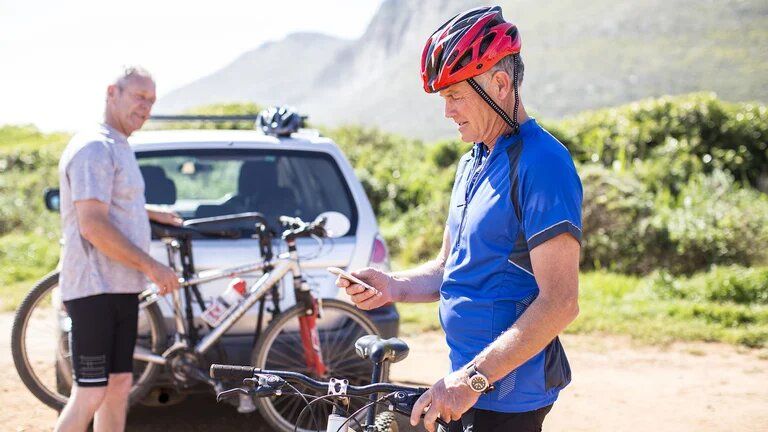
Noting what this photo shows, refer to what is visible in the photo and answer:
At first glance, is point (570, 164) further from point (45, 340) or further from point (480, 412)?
point (45, 340)

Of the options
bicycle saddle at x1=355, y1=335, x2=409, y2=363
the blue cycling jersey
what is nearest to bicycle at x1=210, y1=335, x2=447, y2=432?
bicycle saddle at x1=355, y1=335, x2=409, y2=363

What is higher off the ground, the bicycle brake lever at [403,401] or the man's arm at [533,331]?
the man's arm at [533,331]

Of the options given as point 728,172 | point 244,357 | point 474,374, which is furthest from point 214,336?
point 728,172

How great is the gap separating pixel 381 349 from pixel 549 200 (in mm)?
636

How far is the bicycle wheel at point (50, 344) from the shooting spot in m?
5.25

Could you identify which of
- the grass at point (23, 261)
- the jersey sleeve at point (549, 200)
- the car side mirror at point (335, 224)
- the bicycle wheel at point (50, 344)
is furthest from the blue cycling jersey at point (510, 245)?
the grass at point (23, 261)

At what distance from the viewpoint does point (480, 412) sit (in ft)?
8.41

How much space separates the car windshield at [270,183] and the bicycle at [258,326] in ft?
1.19

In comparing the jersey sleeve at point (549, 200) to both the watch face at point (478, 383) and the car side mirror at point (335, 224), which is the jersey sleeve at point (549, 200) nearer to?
the watch face at point (478, 383)

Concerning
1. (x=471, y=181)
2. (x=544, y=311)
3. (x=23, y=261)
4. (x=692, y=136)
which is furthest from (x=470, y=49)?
(x=692, y=136)

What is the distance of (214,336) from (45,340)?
1.58m

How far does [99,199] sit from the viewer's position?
13.5 feet

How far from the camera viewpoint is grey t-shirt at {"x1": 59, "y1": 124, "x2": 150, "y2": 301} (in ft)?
13.6

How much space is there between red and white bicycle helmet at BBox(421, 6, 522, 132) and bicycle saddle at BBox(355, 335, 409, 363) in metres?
0.69
